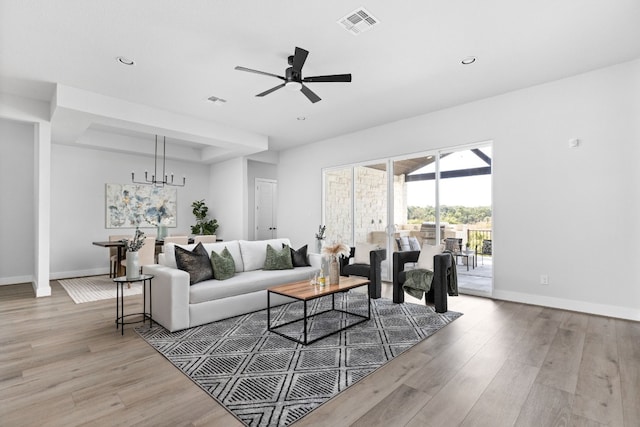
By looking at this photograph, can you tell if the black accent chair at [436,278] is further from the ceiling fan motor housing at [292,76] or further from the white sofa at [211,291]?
the ceiling fan motor housing at [292,76]

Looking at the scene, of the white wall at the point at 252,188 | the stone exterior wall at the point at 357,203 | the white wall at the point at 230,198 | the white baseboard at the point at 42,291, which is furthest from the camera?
the white wall at the point at 252,188

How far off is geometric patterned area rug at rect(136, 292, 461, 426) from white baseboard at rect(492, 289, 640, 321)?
1.23m

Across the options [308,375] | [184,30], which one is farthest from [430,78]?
[308,375]

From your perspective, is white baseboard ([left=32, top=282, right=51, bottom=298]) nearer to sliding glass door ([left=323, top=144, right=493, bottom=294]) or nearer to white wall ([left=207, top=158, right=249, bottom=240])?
white wall ([left=207, top=158, right=249, bottom=240])

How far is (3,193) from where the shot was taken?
18.8 ft

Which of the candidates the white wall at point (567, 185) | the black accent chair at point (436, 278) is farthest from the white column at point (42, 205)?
the white wall at point (567, 185)

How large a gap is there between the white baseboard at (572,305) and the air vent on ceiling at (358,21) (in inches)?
154

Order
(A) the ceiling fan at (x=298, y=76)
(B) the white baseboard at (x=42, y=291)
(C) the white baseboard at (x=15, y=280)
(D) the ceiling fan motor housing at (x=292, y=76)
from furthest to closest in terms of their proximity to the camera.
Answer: (C) the white baseboard at (x=15, y=280) < (B) the white baseboard at (x=42, y=291) < (D) the ceiling fan motor housing at (x=292, y=76) < (A) the ceiling fan at (x=298, y=76)

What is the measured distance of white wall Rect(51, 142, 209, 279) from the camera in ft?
21.2

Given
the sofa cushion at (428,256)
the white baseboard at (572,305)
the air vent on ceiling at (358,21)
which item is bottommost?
the white baseboard at (572,305)

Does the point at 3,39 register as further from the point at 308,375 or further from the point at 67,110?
the point at 308,375

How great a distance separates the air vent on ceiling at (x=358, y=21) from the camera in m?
2.77

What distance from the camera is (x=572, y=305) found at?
4027mm

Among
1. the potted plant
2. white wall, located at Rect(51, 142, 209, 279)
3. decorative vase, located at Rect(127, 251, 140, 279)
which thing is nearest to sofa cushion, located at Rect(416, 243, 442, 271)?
decorative vase, located at Rect(127, 251, 140, 279)
